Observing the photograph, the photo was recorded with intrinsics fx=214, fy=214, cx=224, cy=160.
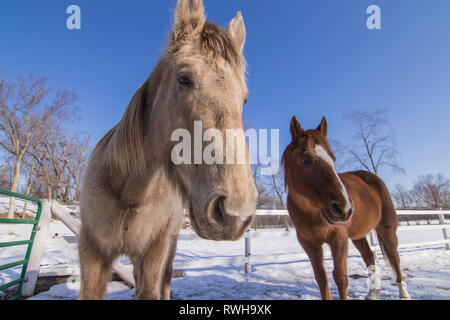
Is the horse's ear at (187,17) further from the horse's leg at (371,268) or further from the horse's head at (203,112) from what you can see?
the horse's leg at (371,268)

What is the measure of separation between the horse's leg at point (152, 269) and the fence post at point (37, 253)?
2924 mm

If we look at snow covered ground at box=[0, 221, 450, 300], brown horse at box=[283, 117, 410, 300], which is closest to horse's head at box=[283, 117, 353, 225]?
brown horse at box=[283, 117, 410, 300]

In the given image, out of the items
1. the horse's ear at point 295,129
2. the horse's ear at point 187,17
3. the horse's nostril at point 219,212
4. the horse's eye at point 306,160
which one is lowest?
the horse's nostril at point 219,212

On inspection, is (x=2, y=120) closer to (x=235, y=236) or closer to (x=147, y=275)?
(x=147, y=275)

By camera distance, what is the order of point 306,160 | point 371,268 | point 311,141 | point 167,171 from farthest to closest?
1. point 371,268
2. point 311,141
3. point 306,160
4. point 167,171

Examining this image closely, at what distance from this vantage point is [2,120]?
52.7 feet

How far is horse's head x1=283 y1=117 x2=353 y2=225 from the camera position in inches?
90.6

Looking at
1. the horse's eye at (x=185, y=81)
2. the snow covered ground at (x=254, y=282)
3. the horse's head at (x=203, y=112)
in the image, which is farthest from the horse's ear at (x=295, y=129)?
the snow covered ground at (x=254, y=282)

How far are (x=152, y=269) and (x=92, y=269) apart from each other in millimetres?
466

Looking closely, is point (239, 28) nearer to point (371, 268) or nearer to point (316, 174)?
point (316, 174)

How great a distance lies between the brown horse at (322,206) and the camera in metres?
2.38

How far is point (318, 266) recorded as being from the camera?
2.59 metres

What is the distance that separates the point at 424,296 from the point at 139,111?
5001 mm

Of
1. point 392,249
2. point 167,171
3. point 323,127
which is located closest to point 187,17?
point 167,171
